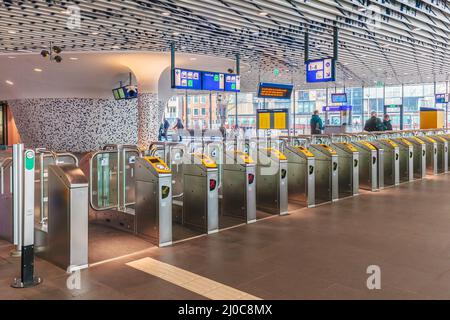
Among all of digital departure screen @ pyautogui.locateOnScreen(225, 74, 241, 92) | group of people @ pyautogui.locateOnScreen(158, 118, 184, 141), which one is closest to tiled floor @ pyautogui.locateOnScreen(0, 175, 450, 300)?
digital departure screen @ pyautogui.locateOnScreen(225, 74, 241, 92)

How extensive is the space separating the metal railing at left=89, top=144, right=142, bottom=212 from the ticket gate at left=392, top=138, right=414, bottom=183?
21.3ft

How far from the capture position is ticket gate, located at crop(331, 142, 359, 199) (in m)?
8.15

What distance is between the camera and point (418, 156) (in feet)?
36.9

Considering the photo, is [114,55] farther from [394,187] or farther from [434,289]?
[434,289]

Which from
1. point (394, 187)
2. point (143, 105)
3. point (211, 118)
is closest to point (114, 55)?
point (143, 105)

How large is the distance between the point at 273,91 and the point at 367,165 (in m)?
4.91

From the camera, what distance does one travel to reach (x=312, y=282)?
3.69 m

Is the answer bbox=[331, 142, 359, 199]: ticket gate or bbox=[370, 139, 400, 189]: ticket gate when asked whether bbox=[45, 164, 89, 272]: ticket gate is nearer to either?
bbox=[331, 142, 359, 199]: ticket gate

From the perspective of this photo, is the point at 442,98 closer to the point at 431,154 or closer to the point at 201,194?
the point at 431,154

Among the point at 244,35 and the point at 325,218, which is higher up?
the point at 244,35

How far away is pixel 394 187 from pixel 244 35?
16.0 feet

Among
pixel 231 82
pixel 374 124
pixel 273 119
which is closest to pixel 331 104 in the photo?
pixel 374 124

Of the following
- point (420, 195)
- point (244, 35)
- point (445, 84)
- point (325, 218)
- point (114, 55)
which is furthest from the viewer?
point (445, 84)

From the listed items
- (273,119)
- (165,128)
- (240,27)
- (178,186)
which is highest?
(240,27)
